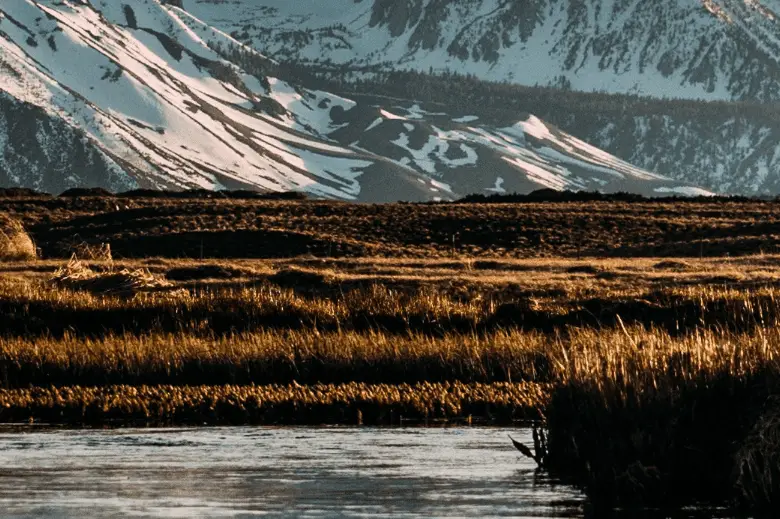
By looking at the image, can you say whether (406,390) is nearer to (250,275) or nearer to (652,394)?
(652,394)

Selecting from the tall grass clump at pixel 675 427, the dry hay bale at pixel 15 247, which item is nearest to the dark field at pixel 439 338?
the tall grass clump at pixel 675 427

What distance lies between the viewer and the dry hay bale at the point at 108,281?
64.3m

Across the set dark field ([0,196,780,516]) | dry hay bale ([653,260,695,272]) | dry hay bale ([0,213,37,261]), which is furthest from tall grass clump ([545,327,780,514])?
dry hay bale ([0,213,37,261])

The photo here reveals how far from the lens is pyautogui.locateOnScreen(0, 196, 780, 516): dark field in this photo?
82.3 feet

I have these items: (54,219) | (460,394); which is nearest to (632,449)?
(460,394)

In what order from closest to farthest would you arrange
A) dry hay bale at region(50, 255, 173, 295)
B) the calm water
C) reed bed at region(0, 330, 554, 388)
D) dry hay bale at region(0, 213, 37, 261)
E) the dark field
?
the calm water, the dark field, reed bed at region(0, 330, 554, 388), dry hay bale at region(50, 255, 173, 295), dry hay bale at region(0, 213, 37, 261)

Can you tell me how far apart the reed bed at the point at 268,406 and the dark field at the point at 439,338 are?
6cm

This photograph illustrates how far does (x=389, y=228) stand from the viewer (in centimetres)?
11369

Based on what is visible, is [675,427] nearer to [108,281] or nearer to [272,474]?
[272,474]

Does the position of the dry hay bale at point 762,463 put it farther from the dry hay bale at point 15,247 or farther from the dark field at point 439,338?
the dry hay bale at point 15,247

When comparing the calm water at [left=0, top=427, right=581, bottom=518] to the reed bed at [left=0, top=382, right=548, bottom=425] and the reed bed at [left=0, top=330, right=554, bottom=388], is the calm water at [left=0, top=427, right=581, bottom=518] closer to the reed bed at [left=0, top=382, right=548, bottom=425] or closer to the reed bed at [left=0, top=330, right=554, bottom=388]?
the reed bed at [left=0, top=382, right=548, bottom=425]

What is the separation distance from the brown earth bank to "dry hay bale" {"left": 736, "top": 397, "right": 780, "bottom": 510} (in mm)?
72454

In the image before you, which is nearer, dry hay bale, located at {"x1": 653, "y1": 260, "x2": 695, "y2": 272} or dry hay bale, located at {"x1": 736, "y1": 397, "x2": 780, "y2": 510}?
dry hay bale, located at {"x1": 736, "y1": 397, "x2": 780, "y2": 510}

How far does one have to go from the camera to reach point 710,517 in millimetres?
23688
